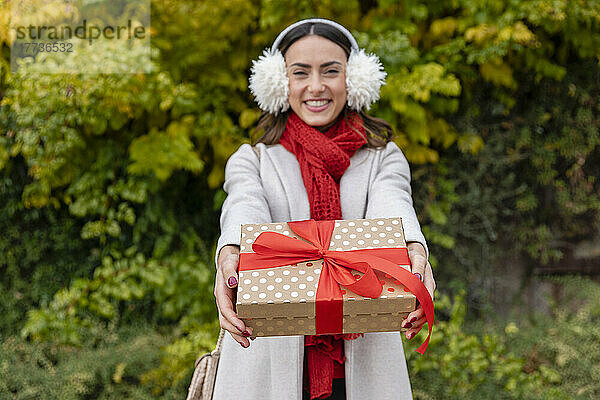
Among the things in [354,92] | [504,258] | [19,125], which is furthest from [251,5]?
[504,258]

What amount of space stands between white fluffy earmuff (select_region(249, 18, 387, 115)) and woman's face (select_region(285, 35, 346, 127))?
26mm

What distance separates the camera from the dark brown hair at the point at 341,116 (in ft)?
6.01

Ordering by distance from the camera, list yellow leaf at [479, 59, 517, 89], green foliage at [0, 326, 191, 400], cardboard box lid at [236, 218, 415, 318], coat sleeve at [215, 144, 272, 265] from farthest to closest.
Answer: yellow leaf at [479, 59, 517, 89] → green foliage at [0, 326, 191, 400] → coat sleeve at [215, 144, 272, 265] → cardboard box lid at [236, 218, 415, 318]

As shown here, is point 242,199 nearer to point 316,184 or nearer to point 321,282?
point 316,184

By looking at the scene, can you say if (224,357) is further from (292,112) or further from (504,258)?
(504,258)

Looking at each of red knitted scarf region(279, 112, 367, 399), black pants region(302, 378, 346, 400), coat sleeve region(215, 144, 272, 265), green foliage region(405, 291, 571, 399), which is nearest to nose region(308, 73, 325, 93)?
red knitted scarf region(279, 112, 367, 399)

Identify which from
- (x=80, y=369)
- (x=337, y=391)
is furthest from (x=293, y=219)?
(x=80, y=369)

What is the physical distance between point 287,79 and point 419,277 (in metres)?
0.79

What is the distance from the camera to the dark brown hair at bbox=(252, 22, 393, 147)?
72.1 inches

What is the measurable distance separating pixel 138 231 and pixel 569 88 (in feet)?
9.59

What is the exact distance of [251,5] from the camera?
3.33 metres

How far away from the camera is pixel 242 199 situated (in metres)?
1.71

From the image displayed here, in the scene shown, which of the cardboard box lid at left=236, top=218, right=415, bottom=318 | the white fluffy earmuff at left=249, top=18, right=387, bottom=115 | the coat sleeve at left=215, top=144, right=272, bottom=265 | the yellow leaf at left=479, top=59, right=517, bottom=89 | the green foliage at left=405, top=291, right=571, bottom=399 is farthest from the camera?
the yellow leaf at left=479, top=59, right=517, bottom=89

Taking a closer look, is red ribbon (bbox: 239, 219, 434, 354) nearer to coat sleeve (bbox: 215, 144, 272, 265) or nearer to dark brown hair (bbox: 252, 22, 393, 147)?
coat sleeve (bbox: 215, 144, 272, 265)
